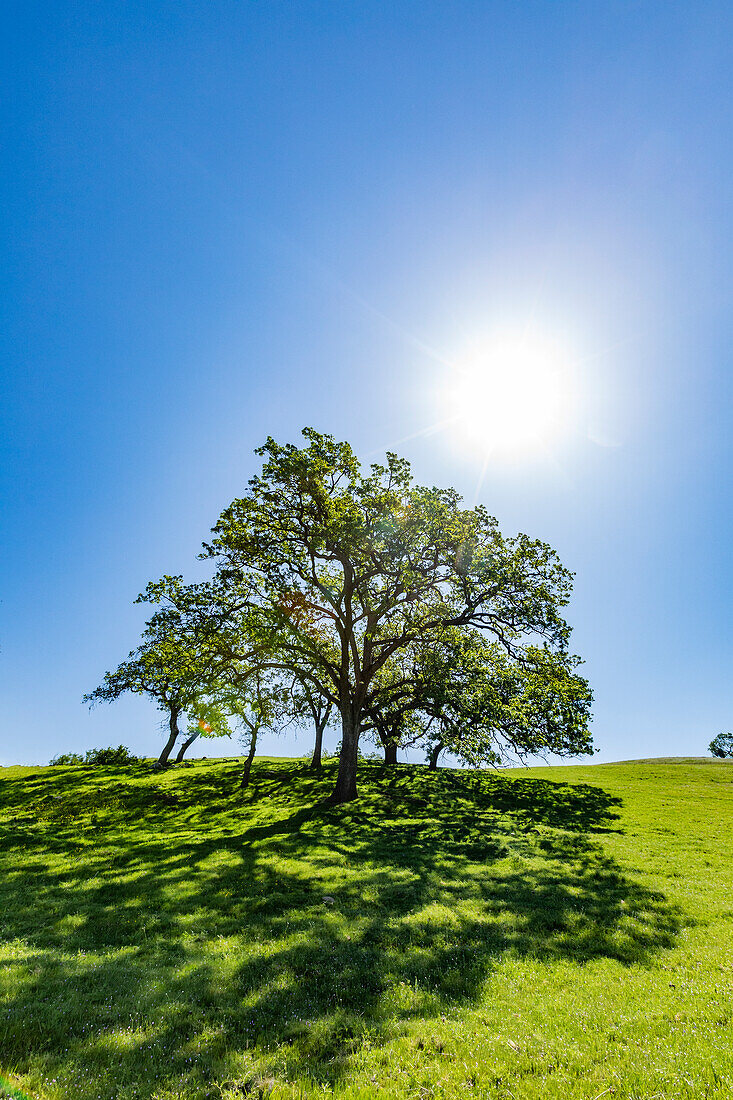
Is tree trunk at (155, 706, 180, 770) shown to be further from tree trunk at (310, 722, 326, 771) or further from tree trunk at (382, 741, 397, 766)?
tree trunk at (382, 741, 397, 766)

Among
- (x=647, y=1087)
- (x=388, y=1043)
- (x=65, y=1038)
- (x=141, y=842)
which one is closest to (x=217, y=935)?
(x=65, y=1038)

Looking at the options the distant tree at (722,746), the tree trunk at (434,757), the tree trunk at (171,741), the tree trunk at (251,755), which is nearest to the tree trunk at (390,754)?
the tree trunk at (434,757)

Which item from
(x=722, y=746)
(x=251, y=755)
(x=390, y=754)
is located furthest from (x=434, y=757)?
(x=722, y=746)

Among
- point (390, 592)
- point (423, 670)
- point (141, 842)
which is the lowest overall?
point (141, 842)

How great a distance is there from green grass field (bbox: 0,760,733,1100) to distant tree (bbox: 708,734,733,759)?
99.6 m

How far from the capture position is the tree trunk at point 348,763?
28.9 m

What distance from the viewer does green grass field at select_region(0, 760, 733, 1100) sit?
6.37m

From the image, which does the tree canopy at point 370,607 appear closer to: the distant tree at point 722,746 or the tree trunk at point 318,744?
the tree trunk at point 318,744

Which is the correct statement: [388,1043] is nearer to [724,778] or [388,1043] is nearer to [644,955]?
[644,955]

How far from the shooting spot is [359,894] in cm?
1430

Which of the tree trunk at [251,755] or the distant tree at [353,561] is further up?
the distant tree at [353,561]

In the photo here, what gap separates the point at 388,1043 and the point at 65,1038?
4.67m

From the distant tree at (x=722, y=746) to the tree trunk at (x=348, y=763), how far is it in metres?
107

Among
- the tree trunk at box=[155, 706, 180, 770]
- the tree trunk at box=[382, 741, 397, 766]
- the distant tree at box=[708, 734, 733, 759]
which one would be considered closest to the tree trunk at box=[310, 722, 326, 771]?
the tree trunk at box=[382, 741, 397, 766]
